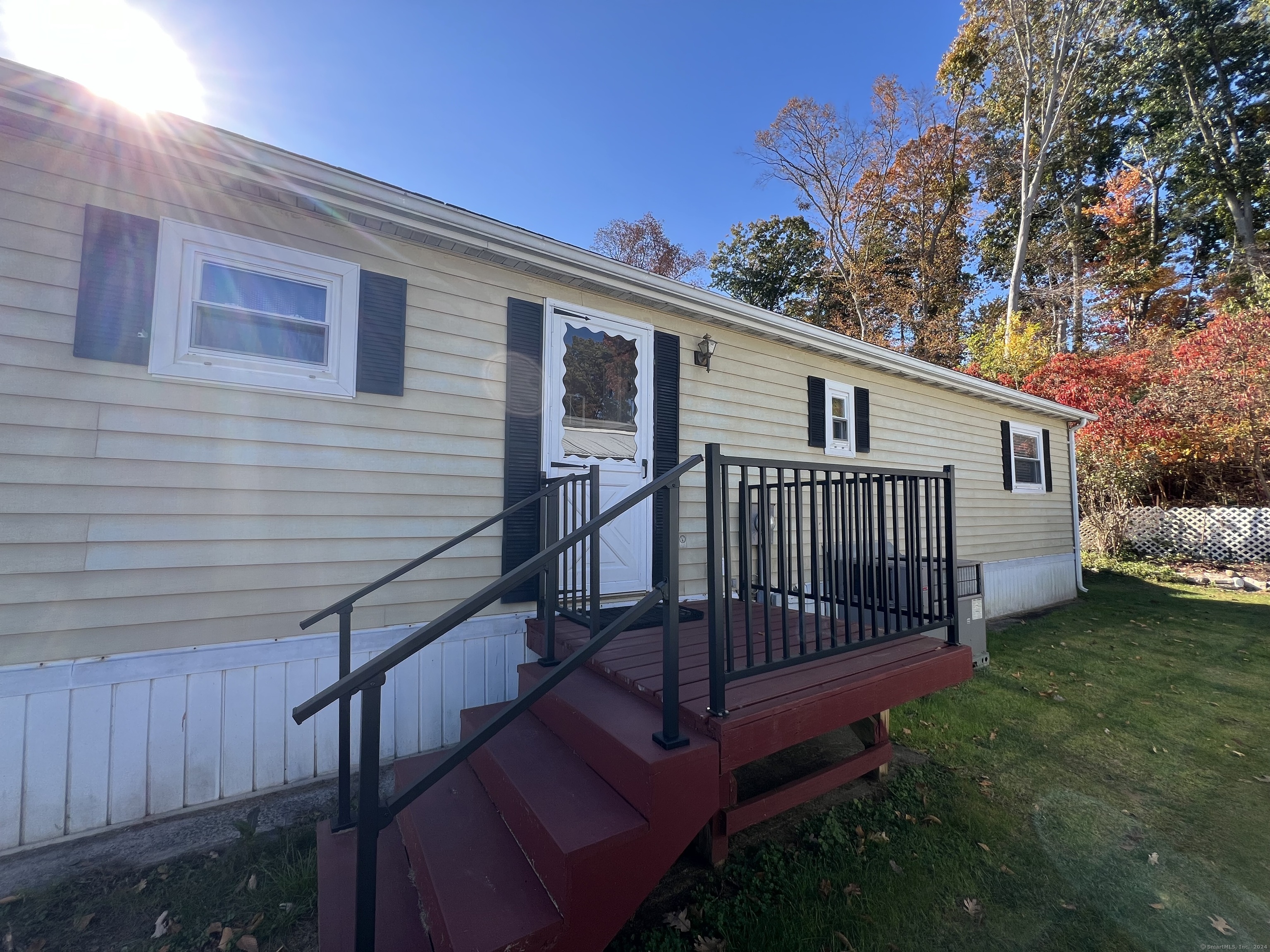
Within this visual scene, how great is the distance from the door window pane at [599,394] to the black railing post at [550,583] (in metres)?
0.82

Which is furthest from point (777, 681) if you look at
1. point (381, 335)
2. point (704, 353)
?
point (704, 353)

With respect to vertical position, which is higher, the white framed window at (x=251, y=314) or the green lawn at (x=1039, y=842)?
the white framed window at (x=251, y=314)

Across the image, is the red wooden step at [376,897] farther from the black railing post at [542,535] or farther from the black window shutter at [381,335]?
the black window shutter at [381,335]

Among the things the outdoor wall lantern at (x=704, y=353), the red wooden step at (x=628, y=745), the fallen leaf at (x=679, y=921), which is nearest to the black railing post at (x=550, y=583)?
the red wooden step at (x=628, y=745)

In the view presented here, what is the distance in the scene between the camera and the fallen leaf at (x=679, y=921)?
6.14 feet

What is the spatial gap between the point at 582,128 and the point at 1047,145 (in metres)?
13.5

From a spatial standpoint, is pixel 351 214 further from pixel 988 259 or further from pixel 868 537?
pixel 988 259

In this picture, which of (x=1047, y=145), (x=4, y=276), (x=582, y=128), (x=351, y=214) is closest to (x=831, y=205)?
(x=1047, y=145)

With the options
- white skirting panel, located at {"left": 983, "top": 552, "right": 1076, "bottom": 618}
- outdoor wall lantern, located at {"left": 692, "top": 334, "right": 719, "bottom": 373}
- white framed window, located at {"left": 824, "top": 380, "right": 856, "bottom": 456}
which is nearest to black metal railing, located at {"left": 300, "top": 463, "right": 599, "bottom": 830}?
outdoor wall lantern, located at {"left": 692, "top": 334, "right": 719, "bottom": 373}

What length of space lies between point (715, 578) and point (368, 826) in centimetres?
118

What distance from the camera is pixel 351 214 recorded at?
10.0 ft

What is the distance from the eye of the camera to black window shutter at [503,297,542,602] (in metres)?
3.50

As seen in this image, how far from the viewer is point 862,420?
5863 mm

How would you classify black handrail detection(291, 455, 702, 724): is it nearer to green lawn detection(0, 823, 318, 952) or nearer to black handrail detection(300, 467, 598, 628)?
black handrail detection(300, 467, 598, 628)
